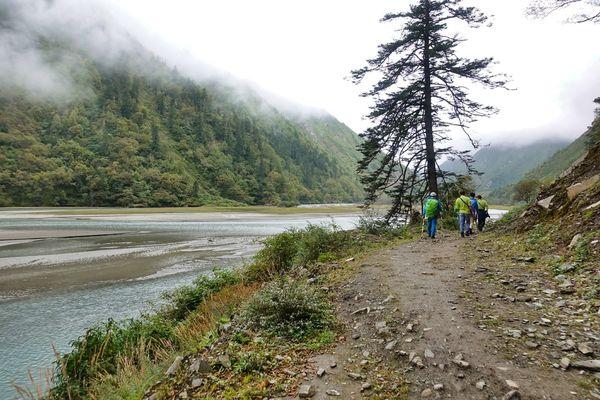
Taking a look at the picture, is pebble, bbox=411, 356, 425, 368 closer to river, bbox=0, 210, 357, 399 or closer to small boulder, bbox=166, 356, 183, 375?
small boulder, bbox=166, 356, 183, 375

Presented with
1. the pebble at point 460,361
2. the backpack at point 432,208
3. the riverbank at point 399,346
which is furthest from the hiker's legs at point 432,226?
the pebble at point 460,361

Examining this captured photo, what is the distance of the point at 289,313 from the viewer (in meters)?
7.43

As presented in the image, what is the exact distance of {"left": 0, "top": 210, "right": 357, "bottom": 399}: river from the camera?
41.3 ft

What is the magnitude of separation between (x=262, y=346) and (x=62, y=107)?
196399 mm

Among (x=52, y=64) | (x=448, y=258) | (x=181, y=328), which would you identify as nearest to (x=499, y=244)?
(x=448, y=258)

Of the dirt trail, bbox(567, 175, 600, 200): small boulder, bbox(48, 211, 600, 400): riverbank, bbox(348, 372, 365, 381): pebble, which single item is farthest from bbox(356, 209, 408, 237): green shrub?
bbox(348, 372, 365, 381): pebble

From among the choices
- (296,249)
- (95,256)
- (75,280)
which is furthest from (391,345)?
(95,256)

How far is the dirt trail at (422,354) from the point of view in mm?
4602

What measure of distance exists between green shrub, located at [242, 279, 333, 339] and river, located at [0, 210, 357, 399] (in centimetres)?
737

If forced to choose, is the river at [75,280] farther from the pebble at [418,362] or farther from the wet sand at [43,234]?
the pebble at [418,362]

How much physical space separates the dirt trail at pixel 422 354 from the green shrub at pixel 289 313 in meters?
0.58

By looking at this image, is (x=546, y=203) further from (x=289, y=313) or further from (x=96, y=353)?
(x=96, y=353)

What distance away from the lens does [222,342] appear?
7074 mm

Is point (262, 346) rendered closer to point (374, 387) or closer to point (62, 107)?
point (374, 387)
